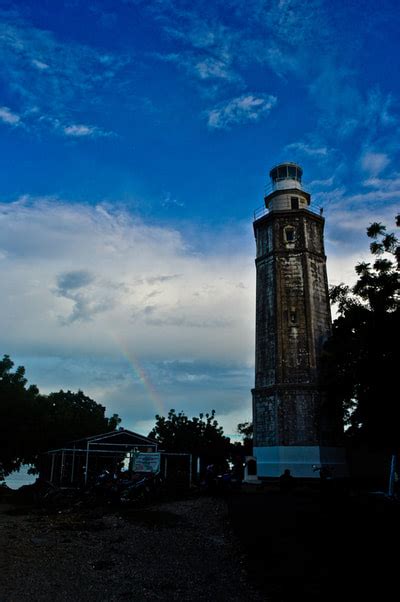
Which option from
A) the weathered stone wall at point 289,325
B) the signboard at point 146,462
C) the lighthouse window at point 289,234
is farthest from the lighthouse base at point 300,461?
the lighthouse window at point 289,234

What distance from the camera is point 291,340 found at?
30.2 m

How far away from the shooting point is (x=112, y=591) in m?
8.84

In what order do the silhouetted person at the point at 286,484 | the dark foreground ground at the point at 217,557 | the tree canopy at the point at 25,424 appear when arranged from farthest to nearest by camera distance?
the tree canopy at the point at 25,424, the silhouetted person at the point at 286,484, the dark foreground ground at the point at 217,557

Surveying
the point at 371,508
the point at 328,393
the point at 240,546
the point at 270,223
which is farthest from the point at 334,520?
the point at 270,223

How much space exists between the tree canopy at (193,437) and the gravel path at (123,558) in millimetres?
26937

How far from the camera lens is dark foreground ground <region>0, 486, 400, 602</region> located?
8.04m

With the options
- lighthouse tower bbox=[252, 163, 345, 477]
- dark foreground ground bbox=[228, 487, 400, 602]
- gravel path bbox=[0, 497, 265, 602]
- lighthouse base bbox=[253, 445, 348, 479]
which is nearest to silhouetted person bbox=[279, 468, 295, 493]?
gravel path bbox=[0, 497, 265, 602]

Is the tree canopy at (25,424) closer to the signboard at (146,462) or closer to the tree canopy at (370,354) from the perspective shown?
the signboard at (146,462)

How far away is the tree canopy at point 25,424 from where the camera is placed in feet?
101

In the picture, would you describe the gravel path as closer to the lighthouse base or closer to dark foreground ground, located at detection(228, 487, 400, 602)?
dark foreground ground, located at detection(228, 487, 400, 602)

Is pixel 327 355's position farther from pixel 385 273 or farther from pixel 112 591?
pixel 112 591

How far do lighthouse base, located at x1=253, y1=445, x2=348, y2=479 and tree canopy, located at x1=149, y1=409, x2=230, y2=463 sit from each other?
1524cm

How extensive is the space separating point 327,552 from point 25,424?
26.2m

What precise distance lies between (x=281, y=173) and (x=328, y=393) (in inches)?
675
